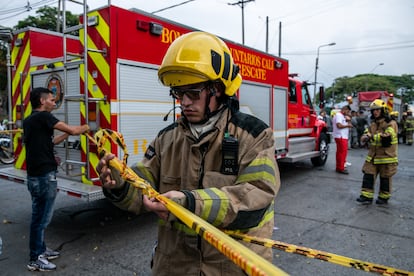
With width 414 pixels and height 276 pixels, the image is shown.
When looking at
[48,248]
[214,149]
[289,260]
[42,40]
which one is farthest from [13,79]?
[214,149]

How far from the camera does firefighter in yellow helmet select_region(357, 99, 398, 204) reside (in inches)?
239

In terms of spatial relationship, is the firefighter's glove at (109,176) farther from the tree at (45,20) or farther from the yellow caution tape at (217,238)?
the tree at (45,20)

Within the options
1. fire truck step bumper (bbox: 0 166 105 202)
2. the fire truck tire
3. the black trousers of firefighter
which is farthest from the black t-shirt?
the fire truck tire

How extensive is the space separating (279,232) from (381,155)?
2.68m

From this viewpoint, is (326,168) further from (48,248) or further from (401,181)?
(48,248)

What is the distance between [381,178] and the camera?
6.14m

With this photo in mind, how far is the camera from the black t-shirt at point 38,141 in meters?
3.69

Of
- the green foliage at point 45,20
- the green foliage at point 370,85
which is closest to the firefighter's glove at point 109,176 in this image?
the green foliage at point 45,20

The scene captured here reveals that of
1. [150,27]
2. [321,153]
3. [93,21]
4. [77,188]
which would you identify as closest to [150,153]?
[77,188]

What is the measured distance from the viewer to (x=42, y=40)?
5488 mm

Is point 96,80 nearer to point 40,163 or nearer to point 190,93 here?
point 40,163

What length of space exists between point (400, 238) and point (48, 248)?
4372 millimetres

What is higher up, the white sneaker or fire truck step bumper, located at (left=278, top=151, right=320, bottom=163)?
fire truck step bumper, located at (left=278, top=151, right=320, bottom=163)

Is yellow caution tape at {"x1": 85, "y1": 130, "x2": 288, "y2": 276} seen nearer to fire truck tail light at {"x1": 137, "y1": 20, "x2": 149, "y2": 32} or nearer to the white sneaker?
the white sneaker
